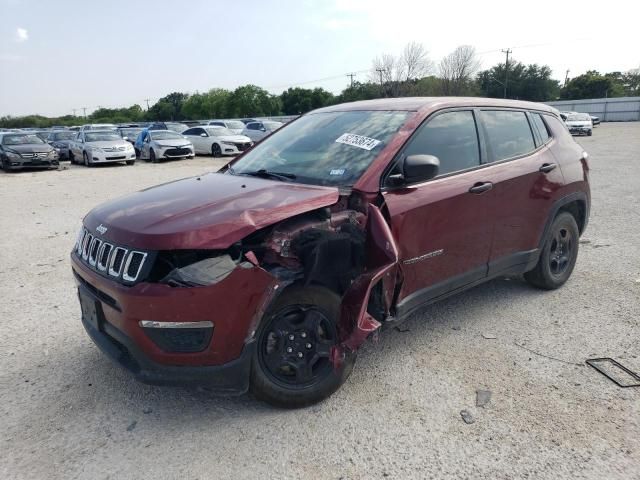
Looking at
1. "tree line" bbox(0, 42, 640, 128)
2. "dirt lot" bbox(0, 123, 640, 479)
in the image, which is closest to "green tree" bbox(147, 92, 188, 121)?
"tree line" bbox(0, 42, 640, 128)

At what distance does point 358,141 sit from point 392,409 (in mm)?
1828

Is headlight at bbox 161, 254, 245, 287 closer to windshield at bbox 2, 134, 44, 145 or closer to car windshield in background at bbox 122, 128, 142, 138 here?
windshield at bbox 2, 134, 44, 145

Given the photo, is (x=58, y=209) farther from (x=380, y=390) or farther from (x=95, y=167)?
(x=95, y=167)

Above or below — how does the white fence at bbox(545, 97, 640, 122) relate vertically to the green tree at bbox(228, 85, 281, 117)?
below

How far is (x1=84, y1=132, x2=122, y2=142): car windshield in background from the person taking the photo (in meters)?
19.8

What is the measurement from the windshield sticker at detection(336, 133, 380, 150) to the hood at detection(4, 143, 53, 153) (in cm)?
1829

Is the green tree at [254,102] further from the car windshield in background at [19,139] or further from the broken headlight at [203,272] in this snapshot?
the broken headlight at [203,272]

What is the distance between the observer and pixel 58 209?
9.75 metres

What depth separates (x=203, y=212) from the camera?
2.71m

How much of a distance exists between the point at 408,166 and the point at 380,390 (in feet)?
4.78

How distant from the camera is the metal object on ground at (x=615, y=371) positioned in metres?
3.13

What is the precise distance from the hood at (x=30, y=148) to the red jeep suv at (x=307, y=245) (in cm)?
1733

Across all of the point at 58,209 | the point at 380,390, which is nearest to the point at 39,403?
the point at 380,390

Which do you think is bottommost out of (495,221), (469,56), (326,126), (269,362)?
(269,362)
